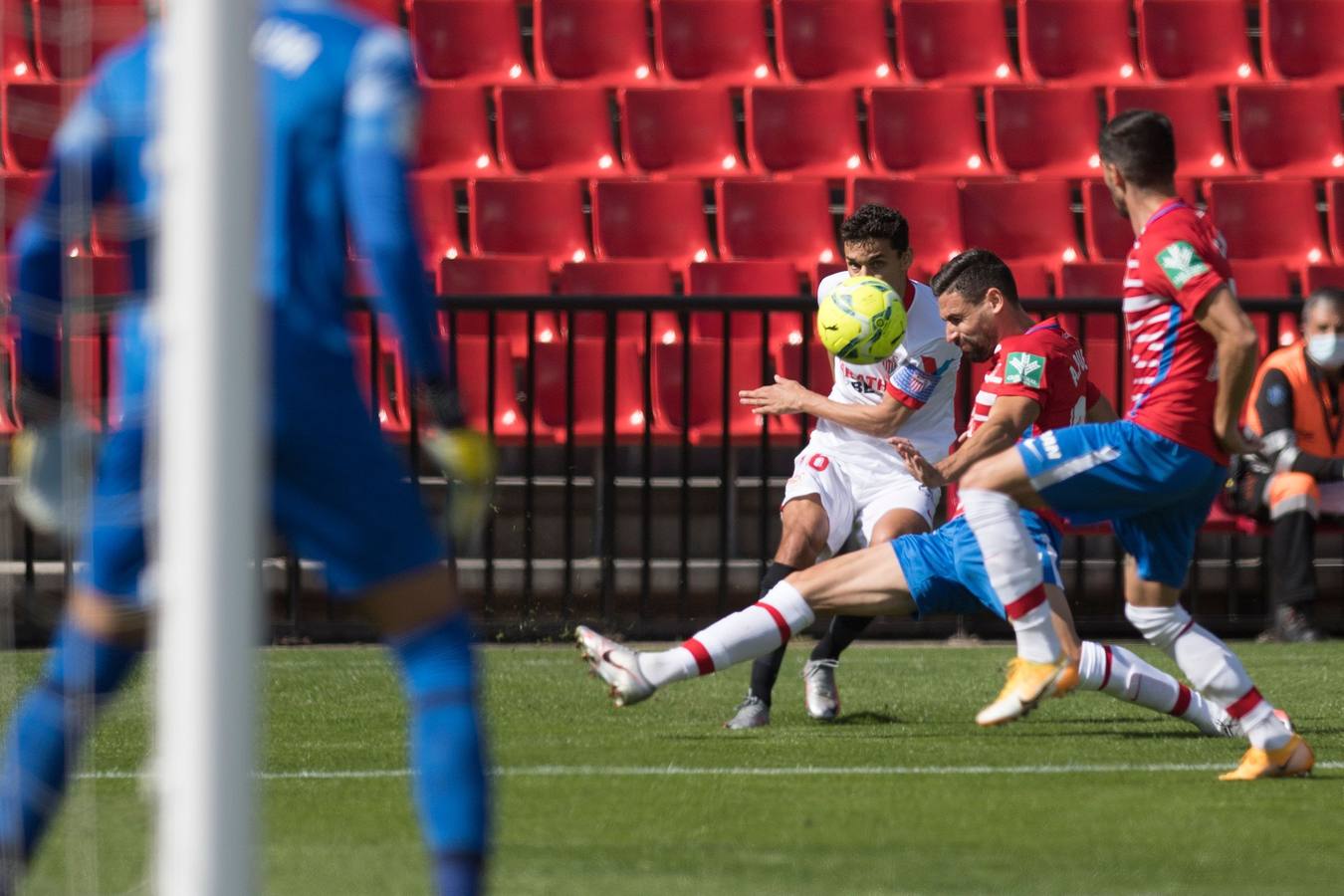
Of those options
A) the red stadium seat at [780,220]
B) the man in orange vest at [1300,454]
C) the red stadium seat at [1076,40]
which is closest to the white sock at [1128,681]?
the man in orange vest at [1300,454]

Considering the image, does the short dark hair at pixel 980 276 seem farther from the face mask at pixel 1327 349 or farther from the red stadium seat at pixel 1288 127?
the red stadium seat at pixel 1288 127

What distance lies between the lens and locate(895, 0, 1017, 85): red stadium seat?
13656mm

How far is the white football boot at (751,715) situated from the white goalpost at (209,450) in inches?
173

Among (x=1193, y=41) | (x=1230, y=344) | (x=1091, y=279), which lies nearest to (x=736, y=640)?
(x=1230, y=344)

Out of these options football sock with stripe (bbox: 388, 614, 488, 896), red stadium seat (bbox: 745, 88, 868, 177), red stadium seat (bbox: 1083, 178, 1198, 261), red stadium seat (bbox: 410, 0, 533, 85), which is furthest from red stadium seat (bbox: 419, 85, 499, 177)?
football sock with stripe (bbox: 388, 614, 488, 896)

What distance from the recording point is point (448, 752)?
3.43m

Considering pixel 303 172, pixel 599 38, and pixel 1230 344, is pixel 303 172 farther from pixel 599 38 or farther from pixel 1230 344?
pixel 599 38

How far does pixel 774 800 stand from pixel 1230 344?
1.66 m

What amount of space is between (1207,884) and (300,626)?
5.86 metres

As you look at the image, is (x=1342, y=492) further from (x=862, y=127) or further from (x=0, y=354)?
(x=0, y=354)

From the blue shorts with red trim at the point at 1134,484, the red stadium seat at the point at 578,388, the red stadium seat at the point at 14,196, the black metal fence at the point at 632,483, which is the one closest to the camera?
the blue shorts with red trim at the point at 1134,484

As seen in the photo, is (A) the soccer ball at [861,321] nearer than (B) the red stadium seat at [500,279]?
Yes

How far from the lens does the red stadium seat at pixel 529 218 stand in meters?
12.0

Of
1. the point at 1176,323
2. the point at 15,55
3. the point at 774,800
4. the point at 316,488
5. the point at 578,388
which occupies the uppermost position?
the point at 15,55
